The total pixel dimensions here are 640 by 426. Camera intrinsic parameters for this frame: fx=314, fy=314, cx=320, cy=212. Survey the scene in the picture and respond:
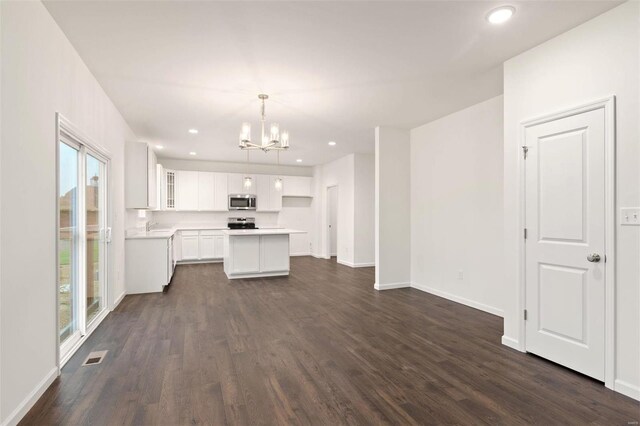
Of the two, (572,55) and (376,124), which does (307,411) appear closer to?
(572,55)

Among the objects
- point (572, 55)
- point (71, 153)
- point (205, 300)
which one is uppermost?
point (572, 55)

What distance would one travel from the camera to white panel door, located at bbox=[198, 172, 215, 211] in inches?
332

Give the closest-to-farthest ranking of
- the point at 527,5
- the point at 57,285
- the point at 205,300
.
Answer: the point at 527,5, the point at 57,285, the point at 205,300

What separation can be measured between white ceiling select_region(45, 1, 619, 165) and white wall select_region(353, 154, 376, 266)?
291cm

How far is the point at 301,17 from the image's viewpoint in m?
2.37

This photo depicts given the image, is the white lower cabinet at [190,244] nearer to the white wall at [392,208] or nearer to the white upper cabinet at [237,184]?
the white upper cabinet at [237,184]

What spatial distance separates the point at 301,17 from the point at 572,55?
222 cm

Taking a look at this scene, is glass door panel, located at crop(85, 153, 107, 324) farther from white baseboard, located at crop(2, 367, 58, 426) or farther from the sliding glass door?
white baseboard, located at crop(2, 367, 58, 426)

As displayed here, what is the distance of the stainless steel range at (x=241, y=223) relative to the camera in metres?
8.81

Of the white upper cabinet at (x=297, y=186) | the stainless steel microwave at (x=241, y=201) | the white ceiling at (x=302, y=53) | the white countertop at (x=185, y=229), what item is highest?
the white ceiling at (x=302, y=53)

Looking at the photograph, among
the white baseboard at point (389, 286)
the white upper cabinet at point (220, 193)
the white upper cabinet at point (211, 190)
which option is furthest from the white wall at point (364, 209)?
the white upper cabinet at point (220, 193)

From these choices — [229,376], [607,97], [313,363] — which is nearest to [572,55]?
[607,97]

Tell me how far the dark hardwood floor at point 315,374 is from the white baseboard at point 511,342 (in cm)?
12

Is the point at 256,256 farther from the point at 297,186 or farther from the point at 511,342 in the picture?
the point at 511,342
